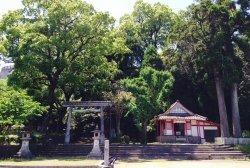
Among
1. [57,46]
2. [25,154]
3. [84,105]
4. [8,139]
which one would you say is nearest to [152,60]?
[84,105]

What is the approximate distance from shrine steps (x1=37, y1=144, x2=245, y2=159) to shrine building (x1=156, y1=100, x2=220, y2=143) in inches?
270

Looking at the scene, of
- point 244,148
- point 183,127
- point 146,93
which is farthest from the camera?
point 183,127

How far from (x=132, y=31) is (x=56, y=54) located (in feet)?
46.4

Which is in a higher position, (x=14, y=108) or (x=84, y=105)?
(x=84, y=105)

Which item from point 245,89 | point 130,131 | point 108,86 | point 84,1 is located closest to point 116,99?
point 108,86

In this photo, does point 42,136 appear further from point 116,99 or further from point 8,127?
point 116,99

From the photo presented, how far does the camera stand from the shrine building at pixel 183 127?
1421 inches

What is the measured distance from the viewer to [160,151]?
2770 cm

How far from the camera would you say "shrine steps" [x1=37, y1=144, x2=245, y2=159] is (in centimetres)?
2672

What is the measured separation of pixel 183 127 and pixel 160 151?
37.4 ft

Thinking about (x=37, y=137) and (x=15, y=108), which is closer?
(x=15, y=108)

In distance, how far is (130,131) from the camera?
38.6 meters

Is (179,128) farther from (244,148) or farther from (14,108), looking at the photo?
(14,108)

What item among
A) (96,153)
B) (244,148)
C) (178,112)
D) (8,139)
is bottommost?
(96,153)
